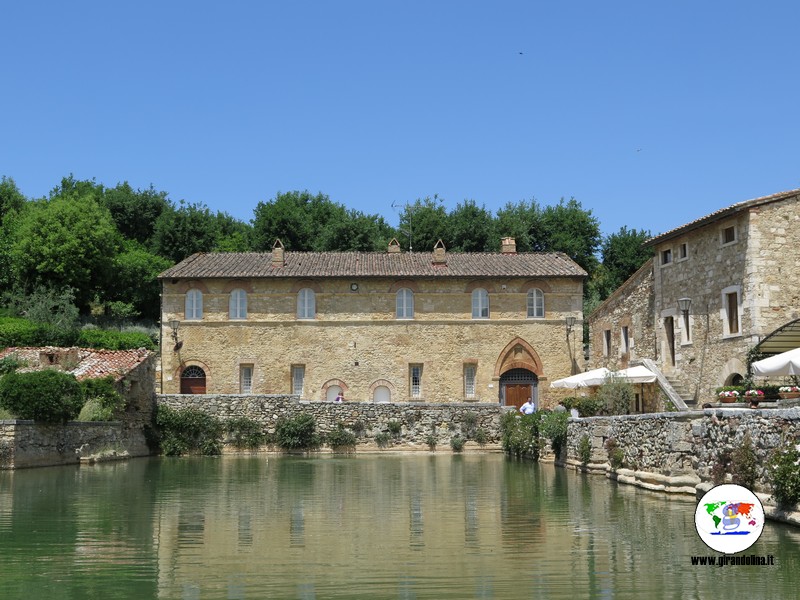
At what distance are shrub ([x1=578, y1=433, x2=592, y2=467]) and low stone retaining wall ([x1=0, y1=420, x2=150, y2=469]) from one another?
1387cm

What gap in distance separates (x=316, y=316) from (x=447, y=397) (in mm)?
6596

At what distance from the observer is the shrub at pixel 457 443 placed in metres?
31.5

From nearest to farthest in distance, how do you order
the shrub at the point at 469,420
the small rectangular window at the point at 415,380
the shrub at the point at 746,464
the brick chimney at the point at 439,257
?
the shrub at the point at 746,464, the shrub at the point at 469,420, the small rectangular window at the point at 415,380, the brick chimney at the point at 439,257

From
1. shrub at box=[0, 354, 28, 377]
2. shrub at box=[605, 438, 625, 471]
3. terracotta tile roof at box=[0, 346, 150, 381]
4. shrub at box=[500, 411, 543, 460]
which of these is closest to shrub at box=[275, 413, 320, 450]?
terracotta tile roof at box=[0, 346, 150, 381]

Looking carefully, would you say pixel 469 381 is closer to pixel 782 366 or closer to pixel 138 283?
pixel 782 366

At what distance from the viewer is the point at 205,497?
16.6m

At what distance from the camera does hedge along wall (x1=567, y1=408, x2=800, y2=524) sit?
485 inches

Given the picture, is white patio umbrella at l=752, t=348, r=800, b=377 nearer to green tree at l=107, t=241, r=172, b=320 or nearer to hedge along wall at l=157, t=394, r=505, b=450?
hedge along wall at l=157, t=394, r=505, b=450

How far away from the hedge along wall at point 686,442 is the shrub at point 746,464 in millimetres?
82

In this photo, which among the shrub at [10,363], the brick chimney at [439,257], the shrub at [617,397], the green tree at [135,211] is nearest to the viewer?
the shrub at [617,397]

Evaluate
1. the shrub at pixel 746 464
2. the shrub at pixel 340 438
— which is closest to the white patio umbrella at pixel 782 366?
the shrub at pixel 746 464

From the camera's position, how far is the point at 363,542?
11.1m

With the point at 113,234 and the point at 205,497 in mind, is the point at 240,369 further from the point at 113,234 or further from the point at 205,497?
the point at 205,497

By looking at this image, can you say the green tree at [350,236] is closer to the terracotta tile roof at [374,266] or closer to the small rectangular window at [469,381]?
the terracotta tile roof at [374,266]
